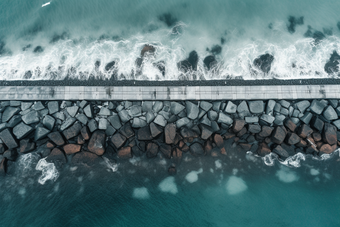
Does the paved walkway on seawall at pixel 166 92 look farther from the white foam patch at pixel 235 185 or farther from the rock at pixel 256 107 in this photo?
the white foam patch at pixel 235 185

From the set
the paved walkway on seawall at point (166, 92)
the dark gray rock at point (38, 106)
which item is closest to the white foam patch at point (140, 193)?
the paved walkway on seawall at point (166, 92)

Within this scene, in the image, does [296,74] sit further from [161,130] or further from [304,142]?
[161,130]

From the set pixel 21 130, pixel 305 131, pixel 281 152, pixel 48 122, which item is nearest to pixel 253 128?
pixel 281 152

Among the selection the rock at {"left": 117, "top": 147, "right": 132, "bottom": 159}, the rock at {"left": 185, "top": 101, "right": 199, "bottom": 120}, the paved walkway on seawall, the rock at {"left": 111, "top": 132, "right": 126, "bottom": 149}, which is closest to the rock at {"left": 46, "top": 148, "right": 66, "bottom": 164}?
the rock at {"left": 111, "top": 132, "right": 126, "bottom": 149}

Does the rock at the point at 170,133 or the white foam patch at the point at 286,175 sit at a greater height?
the rock at the point at 170,133

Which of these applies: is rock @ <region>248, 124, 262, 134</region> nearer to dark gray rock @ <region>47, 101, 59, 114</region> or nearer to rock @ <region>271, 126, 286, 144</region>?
rock @ <region>271, 126, 286, 144</region>
